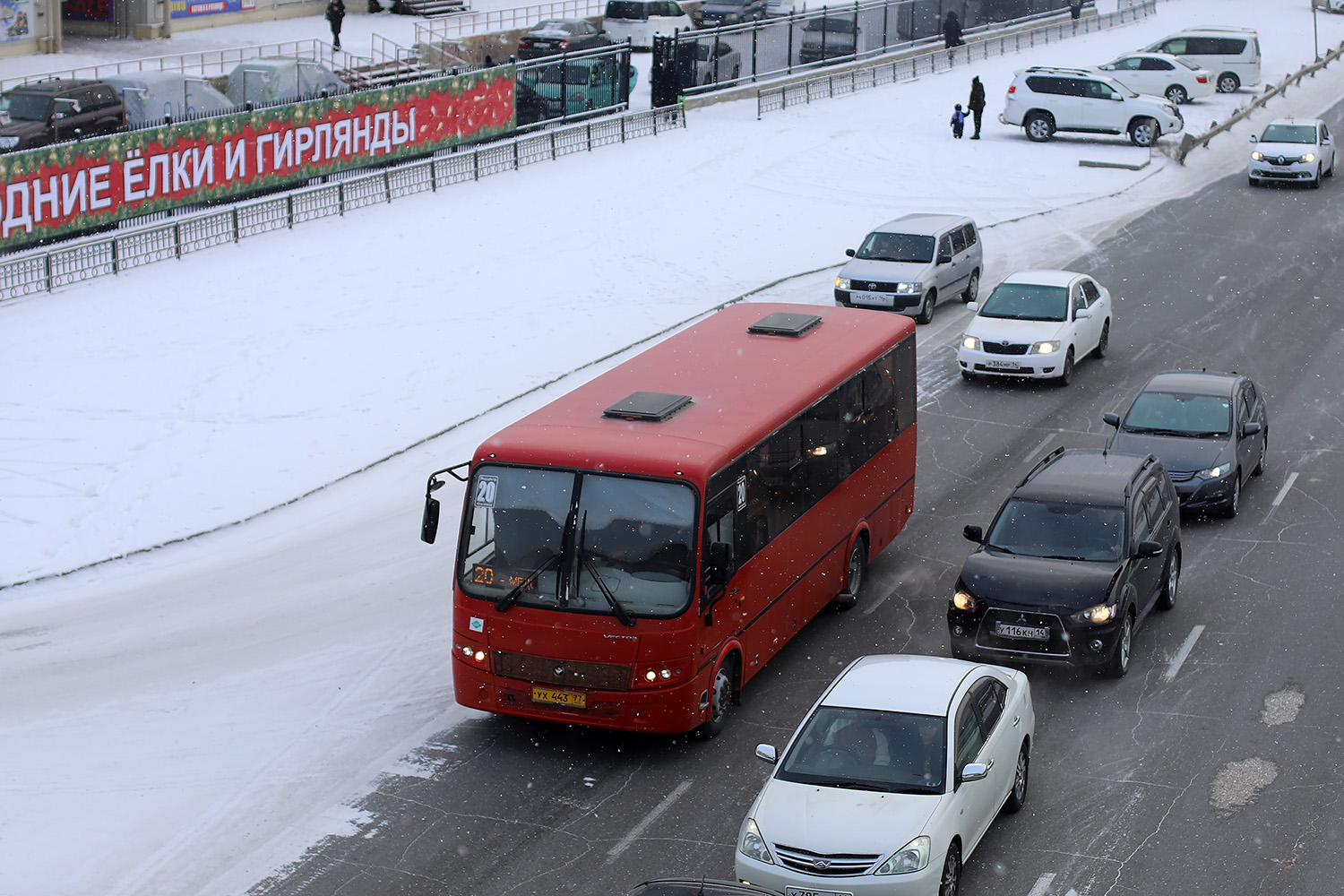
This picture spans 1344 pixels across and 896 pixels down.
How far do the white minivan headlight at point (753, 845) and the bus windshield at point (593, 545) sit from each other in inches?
100

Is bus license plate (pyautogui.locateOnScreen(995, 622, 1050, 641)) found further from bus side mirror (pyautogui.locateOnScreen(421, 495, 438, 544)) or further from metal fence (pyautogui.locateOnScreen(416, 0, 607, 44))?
metal fence (pyautogui.locateOnScreen(416, 0, 607, 44))

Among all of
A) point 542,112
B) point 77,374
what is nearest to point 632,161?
point 542,112

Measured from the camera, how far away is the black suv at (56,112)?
29750mm

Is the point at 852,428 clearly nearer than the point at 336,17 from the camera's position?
Yes

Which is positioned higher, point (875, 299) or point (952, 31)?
point (952, 31)

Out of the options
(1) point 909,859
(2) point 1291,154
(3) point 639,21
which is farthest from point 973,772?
(3) point 639,21

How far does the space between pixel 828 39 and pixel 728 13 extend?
770 centimetres

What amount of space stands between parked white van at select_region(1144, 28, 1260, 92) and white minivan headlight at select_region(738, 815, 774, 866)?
1877 inches

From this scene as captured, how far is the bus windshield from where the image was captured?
1259 cm

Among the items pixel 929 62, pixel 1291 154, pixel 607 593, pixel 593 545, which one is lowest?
pixel 607 593

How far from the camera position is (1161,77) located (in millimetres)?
49344

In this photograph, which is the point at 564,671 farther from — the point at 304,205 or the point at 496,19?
the point at 496,19

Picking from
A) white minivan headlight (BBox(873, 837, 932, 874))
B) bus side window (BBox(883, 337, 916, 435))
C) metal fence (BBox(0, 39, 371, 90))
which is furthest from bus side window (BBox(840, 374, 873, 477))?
metal fence (BBox(0, 39, 371, 90))

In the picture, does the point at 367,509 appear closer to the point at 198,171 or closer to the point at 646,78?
the point at 198,171
